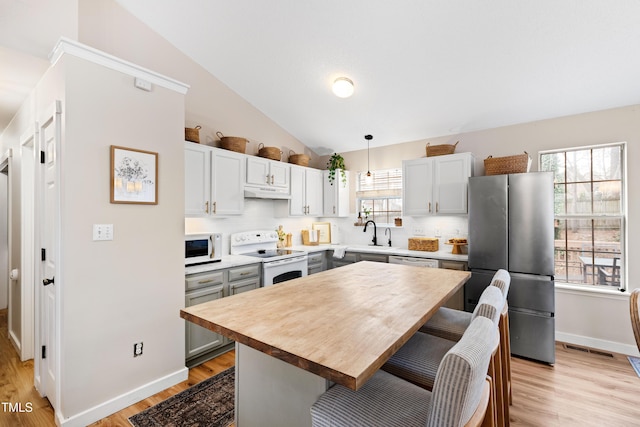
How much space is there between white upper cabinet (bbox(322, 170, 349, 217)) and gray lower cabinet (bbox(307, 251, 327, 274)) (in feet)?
2.38

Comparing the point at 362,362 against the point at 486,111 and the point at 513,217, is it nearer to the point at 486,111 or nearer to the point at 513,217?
the point at 513,217

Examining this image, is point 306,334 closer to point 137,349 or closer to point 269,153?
point 137,349

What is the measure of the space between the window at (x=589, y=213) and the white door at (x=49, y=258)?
469 cm

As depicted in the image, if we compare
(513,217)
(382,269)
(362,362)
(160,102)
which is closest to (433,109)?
(513,217)

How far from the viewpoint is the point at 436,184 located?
3.87 metres

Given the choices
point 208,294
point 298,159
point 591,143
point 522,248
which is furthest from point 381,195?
point 208,294

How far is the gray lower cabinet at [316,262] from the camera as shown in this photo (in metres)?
4.24

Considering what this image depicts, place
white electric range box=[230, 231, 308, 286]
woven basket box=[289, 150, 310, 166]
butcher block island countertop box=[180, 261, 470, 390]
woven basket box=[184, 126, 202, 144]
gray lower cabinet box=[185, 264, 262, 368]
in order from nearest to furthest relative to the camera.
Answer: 1. butcher block island countertop box=[180, 261, 470, 390]
2. gray lower cabinet box=[185, 264, 262, 368]
3. woven basket box=[184, 126, 202, 144]
4. white electric range box=[230, 231, 308, 286]
5. woven basket box=[289, 150, 310, 166]

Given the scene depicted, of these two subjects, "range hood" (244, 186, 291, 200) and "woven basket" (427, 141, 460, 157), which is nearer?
"range hood" (244, 186, 291, 200)

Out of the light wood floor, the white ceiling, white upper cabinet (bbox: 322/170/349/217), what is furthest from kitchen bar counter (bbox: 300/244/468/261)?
the white ceiling

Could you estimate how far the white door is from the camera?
6.68 feet

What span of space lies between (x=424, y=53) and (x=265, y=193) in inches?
93.3

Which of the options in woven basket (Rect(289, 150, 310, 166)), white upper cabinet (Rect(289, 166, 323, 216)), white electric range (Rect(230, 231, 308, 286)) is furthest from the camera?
woven basket (Rect(289, 150, 310, 166))

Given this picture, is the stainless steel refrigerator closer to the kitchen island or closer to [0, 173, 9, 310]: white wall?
the kitchen island
